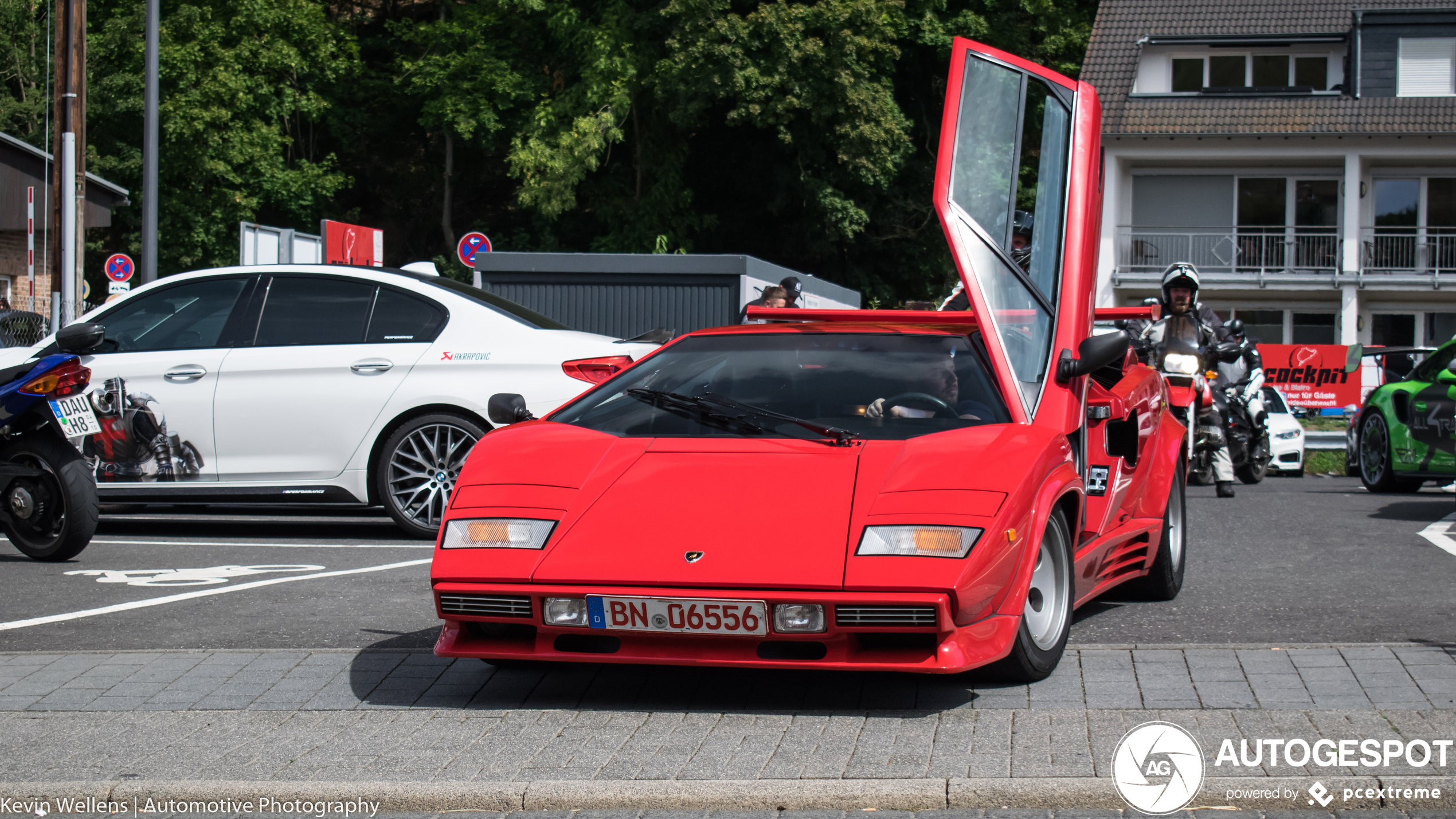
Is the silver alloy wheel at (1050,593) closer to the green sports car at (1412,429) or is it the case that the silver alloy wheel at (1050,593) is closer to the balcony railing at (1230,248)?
the green sports car at (1412,429)

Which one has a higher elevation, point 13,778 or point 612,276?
point 612,276

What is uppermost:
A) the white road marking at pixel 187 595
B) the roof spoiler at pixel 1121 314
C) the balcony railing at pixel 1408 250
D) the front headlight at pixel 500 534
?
the balcony railing at pixel 1408 250

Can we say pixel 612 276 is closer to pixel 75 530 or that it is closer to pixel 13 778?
pixel 75 530

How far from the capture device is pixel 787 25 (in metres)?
37.6

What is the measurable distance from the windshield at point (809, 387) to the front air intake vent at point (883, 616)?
0.90 meters

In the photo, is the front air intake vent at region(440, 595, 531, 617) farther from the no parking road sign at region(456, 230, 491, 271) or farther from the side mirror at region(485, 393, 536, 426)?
the no parking road sign at region(456, 230, 491, 271)

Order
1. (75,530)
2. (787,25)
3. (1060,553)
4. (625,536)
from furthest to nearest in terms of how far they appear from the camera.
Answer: (787,25) → (75,530) → (1060,553) → (625,536)

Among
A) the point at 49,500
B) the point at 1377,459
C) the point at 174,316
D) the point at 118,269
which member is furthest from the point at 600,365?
the point at 118,269

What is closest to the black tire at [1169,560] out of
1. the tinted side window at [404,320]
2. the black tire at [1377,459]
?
the tinted side window at [404,320]

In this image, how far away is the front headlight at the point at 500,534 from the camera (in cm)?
471

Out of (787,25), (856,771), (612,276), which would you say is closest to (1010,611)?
(856,771)

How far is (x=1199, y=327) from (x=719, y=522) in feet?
29.6

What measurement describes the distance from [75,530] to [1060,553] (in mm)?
5459

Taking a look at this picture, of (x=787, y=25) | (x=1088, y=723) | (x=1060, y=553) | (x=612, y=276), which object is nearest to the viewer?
(x=1088, y=723)
